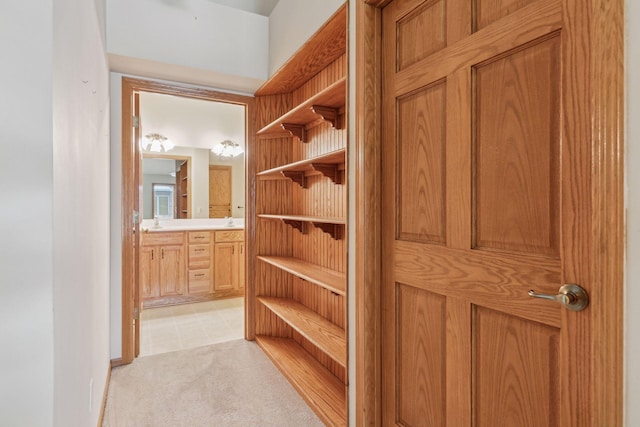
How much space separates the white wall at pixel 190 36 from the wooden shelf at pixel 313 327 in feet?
5.96

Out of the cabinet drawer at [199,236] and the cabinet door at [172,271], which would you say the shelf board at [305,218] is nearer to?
the cabinet drawer at [199,236]

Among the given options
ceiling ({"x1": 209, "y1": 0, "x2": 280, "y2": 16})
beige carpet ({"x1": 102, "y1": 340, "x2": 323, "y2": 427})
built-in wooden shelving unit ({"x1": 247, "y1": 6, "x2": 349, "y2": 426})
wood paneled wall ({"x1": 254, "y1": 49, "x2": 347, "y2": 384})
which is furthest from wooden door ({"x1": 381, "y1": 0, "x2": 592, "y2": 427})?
ceiling ({"x1": 209, "y1": 0, "x2": 280, "y2": 16})

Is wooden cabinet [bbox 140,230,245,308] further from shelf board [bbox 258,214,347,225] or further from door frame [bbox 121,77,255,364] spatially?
shelf board [bbox 258,214,347,225]

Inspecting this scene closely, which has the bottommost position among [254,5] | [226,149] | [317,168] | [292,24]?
[317,168]

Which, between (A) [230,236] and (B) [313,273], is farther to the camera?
(A) [230,236]

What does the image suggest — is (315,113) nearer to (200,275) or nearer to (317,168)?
(317,168)

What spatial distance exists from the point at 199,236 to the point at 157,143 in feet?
4.73

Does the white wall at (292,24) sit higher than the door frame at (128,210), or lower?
higher

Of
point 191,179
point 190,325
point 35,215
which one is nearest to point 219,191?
point 191,179

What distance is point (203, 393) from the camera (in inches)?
89.0

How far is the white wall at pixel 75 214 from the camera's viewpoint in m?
0.94
